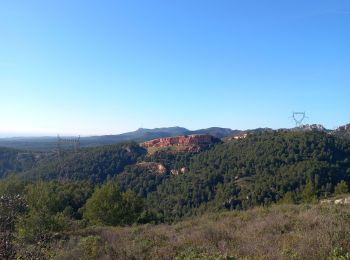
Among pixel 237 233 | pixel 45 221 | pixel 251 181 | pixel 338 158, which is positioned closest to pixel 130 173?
pixel 251 181

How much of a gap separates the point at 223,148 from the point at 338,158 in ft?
116

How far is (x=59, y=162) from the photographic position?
108750 mm

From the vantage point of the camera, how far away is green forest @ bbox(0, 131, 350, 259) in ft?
115

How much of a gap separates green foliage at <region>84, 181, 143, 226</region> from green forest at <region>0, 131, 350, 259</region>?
87 millimetres

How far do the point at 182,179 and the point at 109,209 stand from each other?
194 ft

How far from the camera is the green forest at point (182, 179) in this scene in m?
34.9

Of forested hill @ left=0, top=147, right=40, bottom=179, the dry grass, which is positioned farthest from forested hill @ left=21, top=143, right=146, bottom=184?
the dry grass

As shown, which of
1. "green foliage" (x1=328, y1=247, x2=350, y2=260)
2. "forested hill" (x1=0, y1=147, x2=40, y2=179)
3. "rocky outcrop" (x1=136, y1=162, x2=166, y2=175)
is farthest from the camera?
"forested hill" (x1=0, y1=147, x2=40, y2=179)

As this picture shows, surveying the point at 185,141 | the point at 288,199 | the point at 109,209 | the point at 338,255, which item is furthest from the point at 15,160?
the point at 338,255

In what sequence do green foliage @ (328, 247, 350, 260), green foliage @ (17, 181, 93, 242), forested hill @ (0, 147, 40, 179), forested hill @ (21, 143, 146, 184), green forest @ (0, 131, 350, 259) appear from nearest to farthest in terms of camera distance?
1. green foliage @ (328, 247, 350, 260)
2. green foliage @ (17, 181, 93, 242)
3. green forest @ (0, 131, 350, 259)
4. forested hill @ (21, 143, 146, 184)
5. forested hill @ (0, 147, 40, 179)

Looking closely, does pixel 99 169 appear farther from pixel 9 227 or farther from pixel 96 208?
pixel 9 227

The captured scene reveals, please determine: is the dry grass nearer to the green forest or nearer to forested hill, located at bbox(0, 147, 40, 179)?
the green forest

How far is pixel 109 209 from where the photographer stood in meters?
31.8

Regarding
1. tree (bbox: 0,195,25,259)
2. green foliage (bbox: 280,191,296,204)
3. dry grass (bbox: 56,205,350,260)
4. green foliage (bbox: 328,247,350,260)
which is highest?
tree (bbox: 0,195,25,259)
